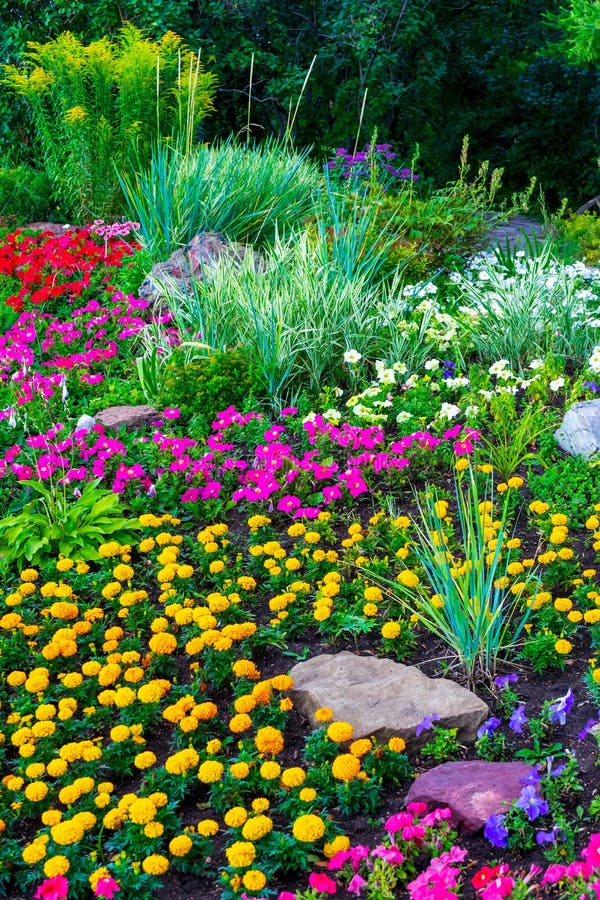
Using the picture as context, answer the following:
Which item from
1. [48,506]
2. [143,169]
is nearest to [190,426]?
[48,506]

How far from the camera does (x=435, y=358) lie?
215 inches

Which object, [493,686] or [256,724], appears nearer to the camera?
[256,724]

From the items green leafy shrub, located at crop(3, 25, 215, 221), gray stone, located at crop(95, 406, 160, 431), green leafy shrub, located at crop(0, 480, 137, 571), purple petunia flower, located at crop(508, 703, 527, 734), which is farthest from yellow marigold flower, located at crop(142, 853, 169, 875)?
green leafy shrub, located at crop(3, 25, 215, 221)

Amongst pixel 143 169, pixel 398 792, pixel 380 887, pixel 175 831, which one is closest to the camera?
pixel 380 887

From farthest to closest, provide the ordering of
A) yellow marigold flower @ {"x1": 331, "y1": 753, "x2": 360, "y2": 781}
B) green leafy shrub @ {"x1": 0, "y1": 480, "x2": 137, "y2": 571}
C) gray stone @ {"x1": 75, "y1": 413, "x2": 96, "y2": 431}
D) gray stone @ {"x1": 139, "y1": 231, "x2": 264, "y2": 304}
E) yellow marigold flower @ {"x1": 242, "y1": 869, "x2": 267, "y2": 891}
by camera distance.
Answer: gray stone @ {"x1": 139, "y1": 231, "x2": 264, "y2": 304} < gray stone @ {"x1": 75, "y1": 413, "x2": 96, "y2": 431} < green leafy shrub @ {"x1": 0, "y1": 480, "x2": 137, "y2": 571} < yellow marigold flower @ {"x1": 331, "y1": 753, "x2": 360, "y2": 781} < yellow marigold flower @ {"x1": 242, "y1": 869, "x2": 267, "y2": 891}

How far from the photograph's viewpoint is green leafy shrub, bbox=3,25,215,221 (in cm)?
810

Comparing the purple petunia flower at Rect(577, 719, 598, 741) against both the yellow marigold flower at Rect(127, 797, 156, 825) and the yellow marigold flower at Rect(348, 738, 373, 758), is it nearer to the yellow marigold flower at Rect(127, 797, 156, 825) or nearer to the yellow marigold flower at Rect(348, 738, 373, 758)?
the yellow marigold flower at Rect(348, 738, 373, 758)

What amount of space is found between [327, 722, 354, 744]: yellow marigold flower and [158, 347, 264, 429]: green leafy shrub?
2.52 m

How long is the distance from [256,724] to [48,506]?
1578 millimetres

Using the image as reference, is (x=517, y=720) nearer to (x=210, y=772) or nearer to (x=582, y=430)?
(x=210, y=772)

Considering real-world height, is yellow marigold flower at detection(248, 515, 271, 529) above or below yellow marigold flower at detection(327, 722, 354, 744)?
below

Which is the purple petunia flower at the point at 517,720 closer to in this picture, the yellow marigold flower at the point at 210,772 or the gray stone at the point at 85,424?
the yellow marigold flower at the point at 210,772

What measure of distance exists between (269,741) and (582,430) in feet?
7.73

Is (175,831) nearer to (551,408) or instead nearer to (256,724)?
(256,724)
